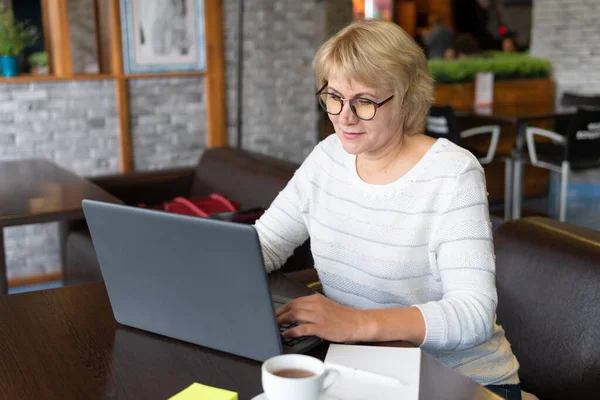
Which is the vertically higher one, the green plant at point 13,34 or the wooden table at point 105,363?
the green plant at point 13,34

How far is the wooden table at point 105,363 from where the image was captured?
1093 mm

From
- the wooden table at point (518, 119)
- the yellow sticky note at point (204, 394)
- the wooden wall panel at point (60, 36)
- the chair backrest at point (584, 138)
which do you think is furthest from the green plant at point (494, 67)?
the yellow sticky note at point (204, 394)

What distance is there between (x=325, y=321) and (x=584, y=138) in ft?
13.6

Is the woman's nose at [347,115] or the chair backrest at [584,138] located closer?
the woman's nose at [347,115]

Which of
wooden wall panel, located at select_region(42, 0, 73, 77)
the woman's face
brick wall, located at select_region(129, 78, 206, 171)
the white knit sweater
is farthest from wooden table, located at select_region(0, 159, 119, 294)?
the woman's face

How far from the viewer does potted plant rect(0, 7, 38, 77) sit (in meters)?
3.97

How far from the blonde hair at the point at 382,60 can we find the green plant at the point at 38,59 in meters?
3.09

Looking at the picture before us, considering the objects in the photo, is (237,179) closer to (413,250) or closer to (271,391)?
(413,250)

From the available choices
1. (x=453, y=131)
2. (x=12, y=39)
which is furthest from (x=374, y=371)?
(x=453, y=131)

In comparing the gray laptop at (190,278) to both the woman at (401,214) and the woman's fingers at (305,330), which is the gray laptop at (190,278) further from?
the woman at (401,214)

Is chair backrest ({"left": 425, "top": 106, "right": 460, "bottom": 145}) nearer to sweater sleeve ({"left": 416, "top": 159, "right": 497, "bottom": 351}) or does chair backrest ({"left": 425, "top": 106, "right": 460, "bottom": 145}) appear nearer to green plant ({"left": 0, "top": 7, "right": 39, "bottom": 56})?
green plant ({"left": 0, "top": 7, "right": 39, "bottom": 56})

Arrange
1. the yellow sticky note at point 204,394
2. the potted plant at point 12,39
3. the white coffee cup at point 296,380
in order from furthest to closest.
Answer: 1. the potted plant at point 12,39
2. the yellow sticky note at point 204,394
3. the white coffee cup at point 296,380

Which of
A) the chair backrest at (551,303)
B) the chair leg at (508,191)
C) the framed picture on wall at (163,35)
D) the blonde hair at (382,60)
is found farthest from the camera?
the chair leg at (508,191)

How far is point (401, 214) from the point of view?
1509 millimetres
